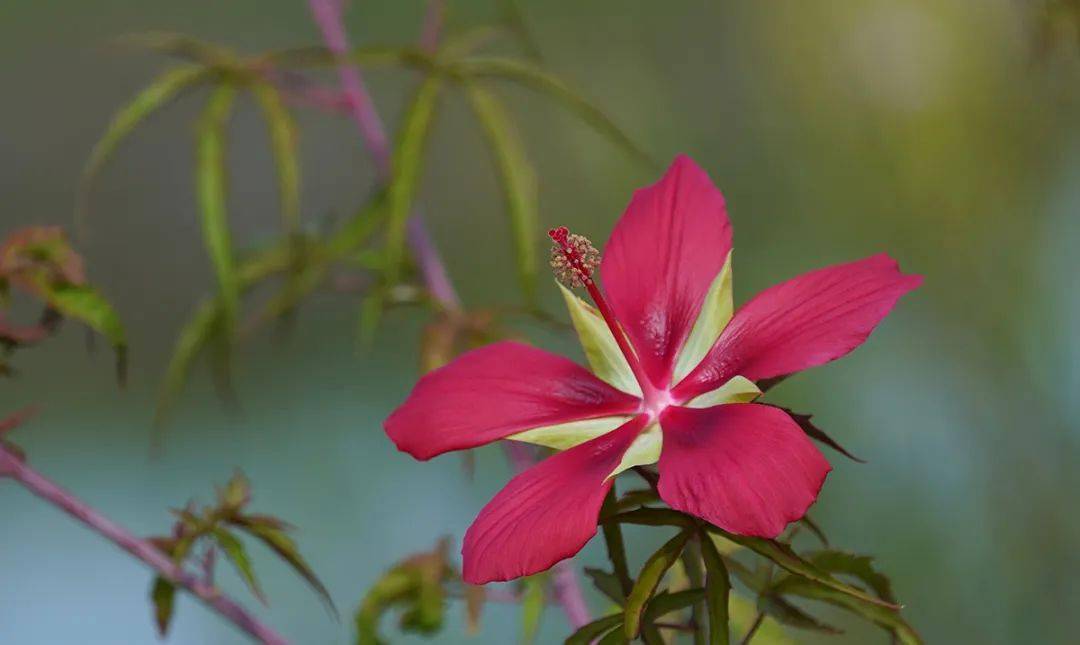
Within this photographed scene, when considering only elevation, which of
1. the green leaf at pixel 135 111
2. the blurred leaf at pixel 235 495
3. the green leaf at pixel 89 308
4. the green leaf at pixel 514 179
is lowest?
the blurred leaf at pixel 235 495

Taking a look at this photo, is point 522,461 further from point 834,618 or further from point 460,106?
point 460,106

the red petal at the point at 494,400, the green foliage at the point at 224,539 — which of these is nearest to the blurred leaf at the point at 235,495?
the green foliage at the point at 224,539

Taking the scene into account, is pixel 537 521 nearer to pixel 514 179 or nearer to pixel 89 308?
pixel 89 308

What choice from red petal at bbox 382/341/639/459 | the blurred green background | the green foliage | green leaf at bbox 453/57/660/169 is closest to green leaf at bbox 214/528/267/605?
the green foliage

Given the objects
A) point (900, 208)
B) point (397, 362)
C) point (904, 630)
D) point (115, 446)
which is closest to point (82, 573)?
point (115, 446)

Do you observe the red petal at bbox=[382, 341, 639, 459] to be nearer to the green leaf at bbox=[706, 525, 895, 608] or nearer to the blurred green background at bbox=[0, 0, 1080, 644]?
the green leaf at bbox=[706, 525, 895, 608]

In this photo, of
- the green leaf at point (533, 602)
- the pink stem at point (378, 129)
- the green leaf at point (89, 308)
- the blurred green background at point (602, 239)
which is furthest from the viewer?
the blurred green background at point (602, 239)

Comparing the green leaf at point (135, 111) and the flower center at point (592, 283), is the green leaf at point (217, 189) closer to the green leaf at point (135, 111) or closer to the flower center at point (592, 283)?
the green leaf at point (135, 111)
